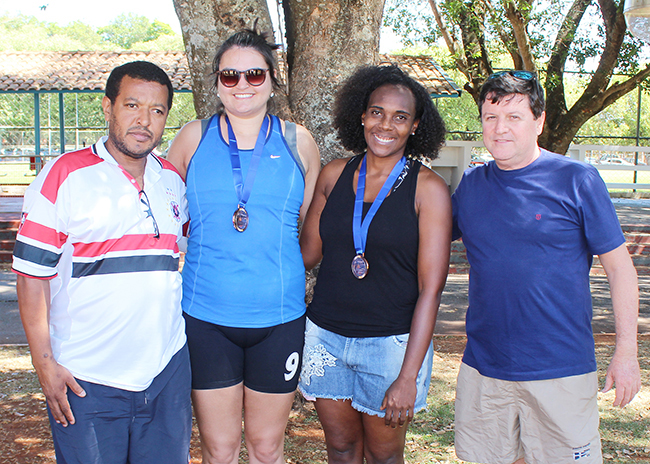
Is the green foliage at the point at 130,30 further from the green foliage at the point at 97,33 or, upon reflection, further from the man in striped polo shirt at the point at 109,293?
the man in striped polo shirt at the point at 109,293

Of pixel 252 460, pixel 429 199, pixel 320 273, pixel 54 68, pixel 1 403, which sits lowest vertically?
pixel 1 403

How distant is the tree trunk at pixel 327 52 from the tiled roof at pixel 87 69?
12.0 metres

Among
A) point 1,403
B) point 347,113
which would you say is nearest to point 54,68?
point 1,403

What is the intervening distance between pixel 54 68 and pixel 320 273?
59.8 ft

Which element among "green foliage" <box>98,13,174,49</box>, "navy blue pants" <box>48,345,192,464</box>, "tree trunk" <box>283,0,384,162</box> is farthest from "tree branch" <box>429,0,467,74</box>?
"green foliage" <box>98,13,174,49</box>

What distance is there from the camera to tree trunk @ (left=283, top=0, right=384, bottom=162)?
374cm

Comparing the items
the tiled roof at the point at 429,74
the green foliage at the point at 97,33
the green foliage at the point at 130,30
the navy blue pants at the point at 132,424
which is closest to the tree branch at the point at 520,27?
the tiled roof at the point at 429,74

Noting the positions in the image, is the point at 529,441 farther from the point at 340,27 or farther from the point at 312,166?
the point at 340,27

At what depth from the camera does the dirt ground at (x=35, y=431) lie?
12.2 feet

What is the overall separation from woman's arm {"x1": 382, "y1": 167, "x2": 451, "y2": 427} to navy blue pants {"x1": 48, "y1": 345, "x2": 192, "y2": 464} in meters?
0.85

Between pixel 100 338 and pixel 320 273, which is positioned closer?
pixel 100 338

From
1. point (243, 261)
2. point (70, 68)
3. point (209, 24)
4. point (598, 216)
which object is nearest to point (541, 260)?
point (598, 216)

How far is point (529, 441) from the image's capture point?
254 centimetres

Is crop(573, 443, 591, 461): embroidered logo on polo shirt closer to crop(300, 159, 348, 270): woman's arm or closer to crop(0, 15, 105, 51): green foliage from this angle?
crop(300, 159, 348, 270): woman's arm
